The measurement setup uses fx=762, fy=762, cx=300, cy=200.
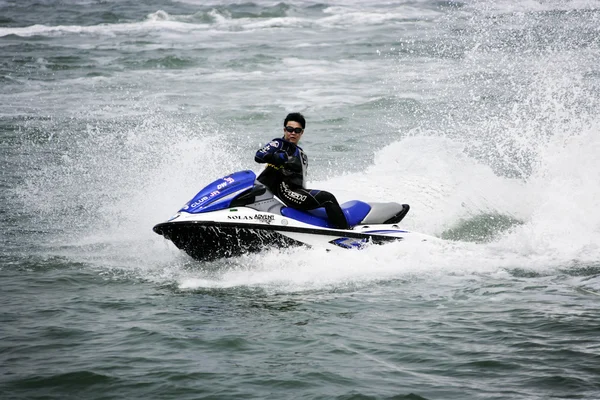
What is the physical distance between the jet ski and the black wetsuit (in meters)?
0.10

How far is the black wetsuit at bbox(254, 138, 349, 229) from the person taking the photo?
8141 mm

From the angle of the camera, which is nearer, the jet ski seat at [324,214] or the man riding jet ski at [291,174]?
the man riding jet ski at [291,174]

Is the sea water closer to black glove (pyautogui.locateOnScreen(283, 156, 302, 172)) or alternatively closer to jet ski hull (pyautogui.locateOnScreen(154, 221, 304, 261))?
jet ski hull (pyautogui.locateOnScreen(154, 221, 304, 261))

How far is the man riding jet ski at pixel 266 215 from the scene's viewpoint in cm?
805

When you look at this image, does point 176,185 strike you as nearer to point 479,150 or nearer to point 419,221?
point 419,221

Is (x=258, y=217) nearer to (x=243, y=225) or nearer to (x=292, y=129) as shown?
(x=243, y=225)

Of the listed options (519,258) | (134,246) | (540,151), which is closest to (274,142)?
(134,246)

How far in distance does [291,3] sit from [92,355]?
3854 cm

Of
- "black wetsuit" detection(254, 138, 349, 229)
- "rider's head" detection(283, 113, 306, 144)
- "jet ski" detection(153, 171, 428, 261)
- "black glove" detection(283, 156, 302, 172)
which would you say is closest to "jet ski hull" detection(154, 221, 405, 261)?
"jet ski" detection(153, 171, 428, 261)

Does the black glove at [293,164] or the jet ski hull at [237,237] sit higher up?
the black glove at [293,164]

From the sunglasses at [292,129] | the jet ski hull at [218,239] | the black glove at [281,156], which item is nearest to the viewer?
the jet ski hull at [218,239]

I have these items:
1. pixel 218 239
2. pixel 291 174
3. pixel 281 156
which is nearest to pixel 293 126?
pixel 281 156

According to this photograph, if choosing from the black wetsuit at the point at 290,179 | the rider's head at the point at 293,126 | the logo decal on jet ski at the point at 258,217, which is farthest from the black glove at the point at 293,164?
the logo decal on jet ski at the point at 258,217

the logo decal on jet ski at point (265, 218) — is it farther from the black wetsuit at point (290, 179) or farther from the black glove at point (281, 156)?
the black glove at point (281, 156)
